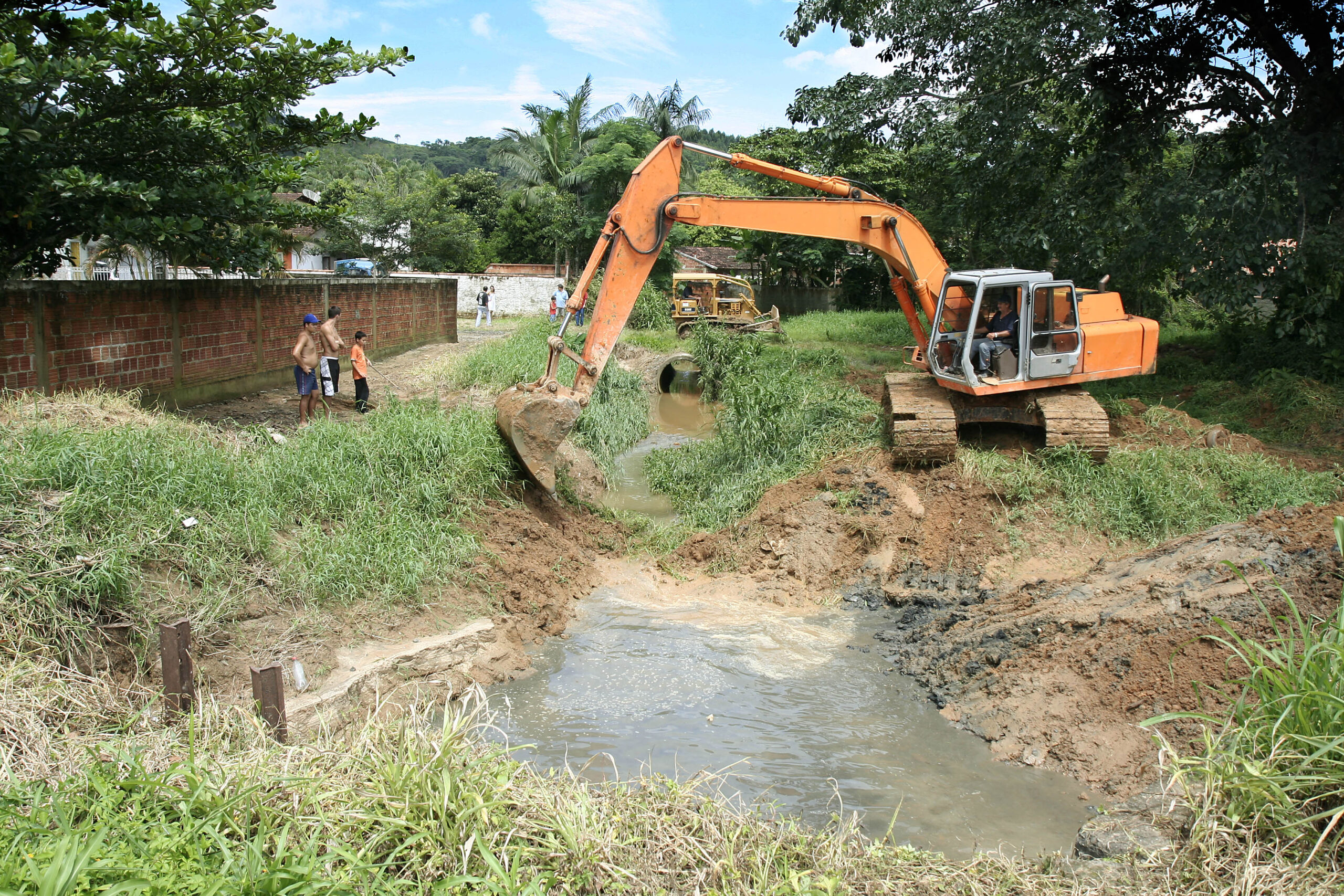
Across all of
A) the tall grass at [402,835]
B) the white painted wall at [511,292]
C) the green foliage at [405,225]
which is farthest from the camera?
the green foliage at [405,225]

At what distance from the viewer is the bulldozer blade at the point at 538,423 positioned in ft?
26.3

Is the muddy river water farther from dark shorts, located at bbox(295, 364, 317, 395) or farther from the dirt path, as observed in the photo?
dark shorts, located at bbox(295, 364, 317, 395)

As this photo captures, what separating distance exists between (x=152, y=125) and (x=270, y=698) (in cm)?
734

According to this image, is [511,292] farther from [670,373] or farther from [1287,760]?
[1287,760]

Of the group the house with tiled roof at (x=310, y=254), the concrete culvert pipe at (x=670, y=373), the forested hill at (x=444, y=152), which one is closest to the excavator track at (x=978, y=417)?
the concrete culvert pipe at (x=670, y=373)

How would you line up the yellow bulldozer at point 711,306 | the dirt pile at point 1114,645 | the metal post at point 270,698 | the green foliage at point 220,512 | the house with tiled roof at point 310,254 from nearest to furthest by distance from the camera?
the metal post at point 270,698 < the dirt pile at point 1114,645 < the green foliage at point 220,512 < the yellow bulldozer at point 711,306 < the house with tiled roof at point 310,254

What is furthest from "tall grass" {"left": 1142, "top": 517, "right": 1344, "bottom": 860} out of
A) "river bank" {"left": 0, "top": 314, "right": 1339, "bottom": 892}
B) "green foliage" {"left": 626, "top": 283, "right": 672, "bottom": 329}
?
"green foliage" {"left": 626, "top": 283, "right": 672, "bottom": 329}

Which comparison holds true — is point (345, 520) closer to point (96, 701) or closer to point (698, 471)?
point (96, 701)

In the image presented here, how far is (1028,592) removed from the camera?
7.05 meters

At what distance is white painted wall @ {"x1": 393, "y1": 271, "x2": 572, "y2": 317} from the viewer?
3084 centimetres

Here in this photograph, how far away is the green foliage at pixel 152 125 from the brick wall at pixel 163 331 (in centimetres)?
59

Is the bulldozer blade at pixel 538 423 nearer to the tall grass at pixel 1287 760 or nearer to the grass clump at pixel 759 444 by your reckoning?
the grass clump at pixel 759 444

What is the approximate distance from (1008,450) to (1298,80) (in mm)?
8744

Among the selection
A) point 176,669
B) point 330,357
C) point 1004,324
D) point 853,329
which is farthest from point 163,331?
point 853,329
